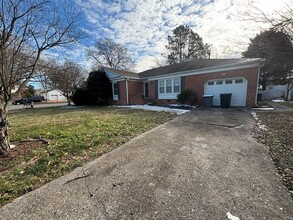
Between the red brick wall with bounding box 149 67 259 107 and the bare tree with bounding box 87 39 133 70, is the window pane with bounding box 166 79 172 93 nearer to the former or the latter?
the red brick wall with bounding box 149 67 259 107

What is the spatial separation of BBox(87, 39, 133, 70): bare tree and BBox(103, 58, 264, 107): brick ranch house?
14.3 m

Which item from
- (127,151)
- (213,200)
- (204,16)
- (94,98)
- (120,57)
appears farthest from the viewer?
(120,57)

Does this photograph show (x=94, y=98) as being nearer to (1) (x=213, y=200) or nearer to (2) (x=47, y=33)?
(2) (x=47, y=33)

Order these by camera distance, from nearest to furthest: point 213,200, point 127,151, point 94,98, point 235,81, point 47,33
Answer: point 213,200, point 127,151, point 47,33, point 235,81, point 94,98

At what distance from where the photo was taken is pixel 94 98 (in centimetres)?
1592

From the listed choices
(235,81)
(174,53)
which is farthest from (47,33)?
(174,53)

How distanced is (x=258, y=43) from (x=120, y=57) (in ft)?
89.2

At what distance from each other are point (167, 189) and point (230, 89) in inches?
408

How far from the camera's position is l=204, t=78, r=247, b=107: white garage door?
9.87 meters

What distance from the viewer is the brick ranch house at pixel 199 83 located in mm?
9555

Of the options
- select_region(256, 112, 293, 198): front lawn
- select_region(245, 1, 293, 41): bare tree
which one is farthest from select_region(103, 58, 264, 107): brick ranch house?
select_region(256, 112, 293, 198): front lawn

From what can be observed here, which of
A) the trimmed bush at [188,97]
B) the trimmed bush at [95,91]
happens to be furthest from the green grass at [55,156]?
the trimmed bush at [95,91]

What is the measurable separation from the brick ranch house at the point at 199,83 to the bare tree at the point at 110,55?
46.8 feet

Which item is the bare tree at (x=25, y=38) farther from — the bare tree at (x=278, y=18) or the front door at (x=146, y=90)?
the front door at (x=146, y=90)
